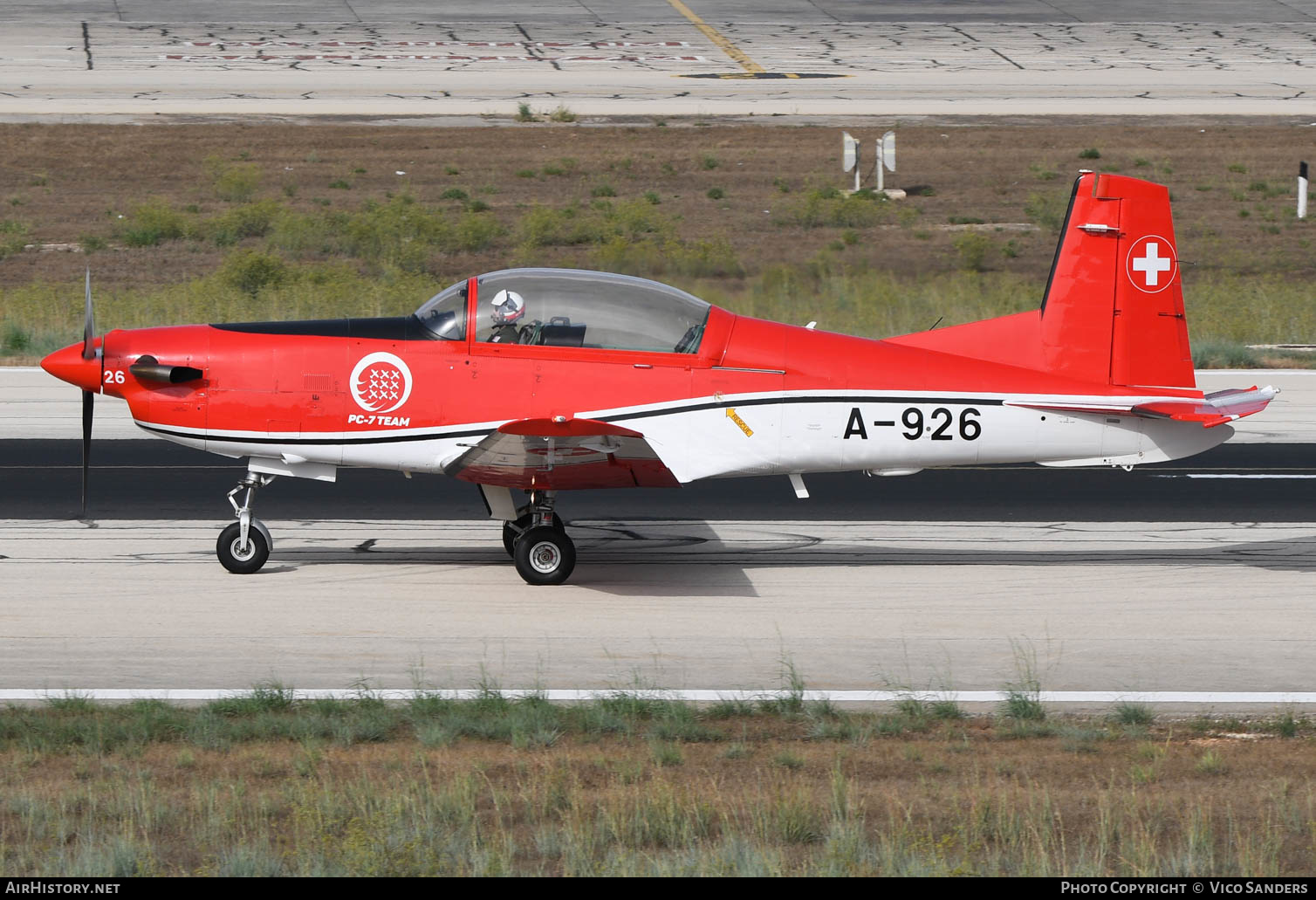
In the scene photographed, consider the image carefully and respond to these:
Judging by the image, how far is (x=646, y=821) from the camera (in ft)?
20.9

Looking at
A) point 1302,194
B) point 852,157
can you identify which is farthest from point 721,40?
point 1302,194

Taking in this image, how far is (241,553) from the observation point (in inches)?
442

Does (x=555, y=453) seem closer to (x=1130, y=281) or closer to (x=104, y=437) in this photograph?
(x=1130, y=281)

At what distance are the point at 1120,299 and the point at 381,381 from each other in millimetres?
5517

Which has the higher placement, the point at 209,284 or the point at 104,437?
the point at 209,284

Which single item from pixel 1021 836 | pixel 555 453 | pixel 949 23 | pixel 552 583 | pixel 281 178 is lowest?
pixel 1021 836

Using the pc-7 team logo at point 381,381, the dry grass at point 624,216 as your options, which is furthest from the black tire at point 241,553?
the dry grass at point 624,216

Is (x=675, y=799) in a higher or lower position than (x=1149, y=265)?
lower

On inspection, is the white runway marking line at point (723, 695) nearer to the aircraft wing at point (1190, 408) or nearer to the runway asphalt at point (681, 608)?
the runway asphalt at point (681, 608)

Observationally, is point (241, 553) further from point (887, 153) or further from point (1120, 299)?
point (887, 153)

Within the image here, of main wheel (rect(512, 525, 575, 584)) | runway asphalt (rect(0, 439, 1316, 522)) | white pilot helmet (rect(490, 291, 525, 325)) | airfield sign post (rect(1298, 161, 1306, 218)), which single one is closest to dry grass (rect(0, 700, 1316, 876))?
main wheel (rect(512, 525, 575, 584))

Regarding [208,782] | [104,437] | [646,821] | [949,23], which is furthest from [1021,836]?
[949,23]

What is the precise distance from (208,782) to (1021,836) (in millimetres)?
3745

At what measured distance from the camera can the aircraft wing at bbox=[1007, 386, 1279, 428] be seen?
1082 cm
